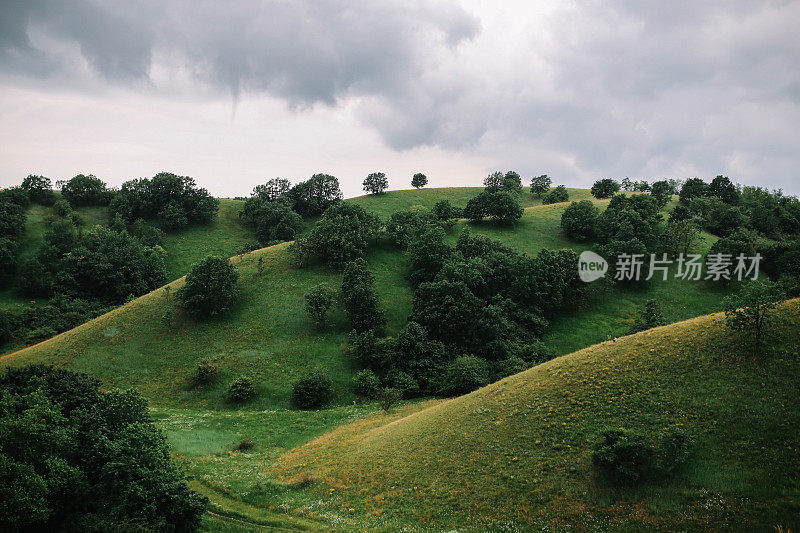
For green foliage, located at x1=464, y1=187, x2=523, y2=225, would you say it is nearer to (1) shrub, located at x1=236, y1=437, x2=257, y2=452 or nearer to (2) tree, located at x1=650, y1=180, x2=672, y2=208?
(2) tree, located at x1=650, y1=180, x2=672, y2=208

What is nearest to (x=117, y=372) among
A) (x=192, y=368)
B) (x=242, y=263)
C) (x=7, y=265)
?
(x=192, y=368)

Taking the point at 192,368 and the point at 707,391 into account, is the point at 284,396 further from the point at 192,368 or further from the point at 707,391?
the point at 707,391

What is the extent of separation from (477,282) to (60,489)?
55628 millimetres

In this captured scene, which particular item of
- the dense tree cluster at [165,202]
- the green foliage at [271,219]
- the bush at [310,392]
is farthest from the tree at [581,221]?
the dense tree cluster at [165,202]

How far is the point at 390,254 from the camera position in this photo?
8412 centimetres

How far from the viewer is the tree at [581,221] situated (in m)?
90.8

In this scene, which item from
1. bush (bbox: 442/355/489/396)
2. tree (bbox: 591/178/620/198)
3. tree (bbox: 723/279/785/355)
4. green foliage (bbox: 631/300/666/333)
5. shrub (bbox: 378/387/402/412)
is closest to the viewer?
tree (bbox: 723/279/785/355)

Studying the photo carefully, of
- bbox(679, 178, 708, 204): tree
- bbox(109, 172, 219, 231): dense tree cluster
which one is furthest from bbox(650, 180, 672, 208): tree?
bbox(109, 172, 219, 231): dense tree cluster

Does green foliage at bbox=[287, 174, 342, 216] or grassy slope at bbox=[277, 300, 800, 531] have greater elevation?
green foliage at bbox=[287, 174, 342, 216]

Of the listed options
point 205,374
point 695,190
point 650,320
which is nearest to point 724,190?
point 695,190

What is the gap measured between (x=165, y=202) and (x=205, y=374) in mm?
84088

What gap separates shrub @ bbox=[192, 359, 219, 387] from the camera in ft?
164

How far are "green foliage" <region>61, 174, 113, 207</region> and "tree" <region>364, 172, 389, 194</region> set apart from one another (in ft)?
266

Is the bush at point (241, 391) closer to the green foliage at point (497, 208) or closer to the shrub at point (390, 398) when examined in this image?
the shrub at point (390, 398)
